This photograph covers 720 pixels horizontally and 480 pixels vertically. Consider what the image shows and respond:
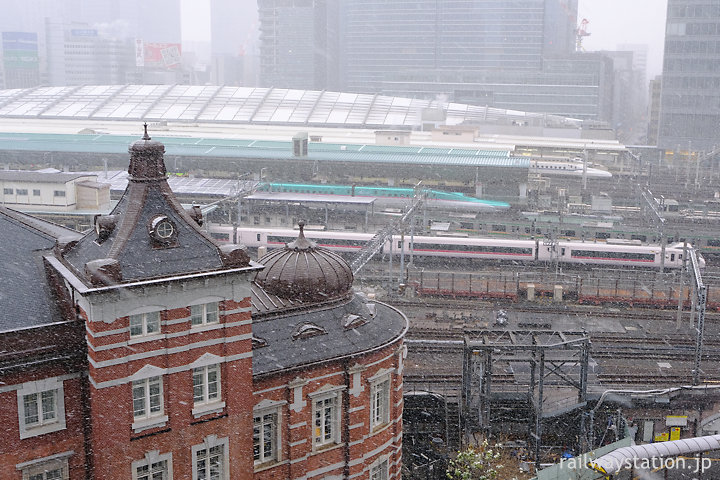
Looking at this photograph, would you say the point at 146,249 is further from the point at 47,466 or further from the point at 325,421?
the point at 325,421

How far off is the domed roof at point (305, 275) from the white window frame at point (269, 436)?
3.63 meters

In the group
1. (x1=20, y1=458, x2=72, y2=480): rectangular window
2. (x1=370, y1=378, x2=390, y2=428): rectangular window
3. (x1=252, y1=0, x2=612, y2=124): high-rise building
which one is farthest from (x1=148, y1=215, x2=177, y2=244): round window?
(x1=252, y1=0, x2=612, y2=124): high-rise building

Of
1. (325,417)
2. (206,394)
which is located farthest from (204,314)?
(325,417)

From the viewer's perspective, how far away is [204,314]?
63.8ft

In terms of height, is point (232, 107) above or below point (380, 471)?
above

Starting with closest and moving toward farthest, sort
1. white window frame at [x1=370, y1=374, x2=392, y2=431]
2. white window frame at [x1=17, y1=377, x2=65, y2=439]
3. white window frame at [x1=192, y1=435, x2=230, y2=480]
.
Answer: white window frame at [x1=17, y1=377, x2=65, y2=439] < white window frame at [x1=192, y1=435, x2=230, y2=480] < white window frame at [x1=370, y1=374, x2=392, y2=431]

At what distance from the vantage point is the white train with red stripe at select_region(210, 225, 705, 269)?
55.3 meters

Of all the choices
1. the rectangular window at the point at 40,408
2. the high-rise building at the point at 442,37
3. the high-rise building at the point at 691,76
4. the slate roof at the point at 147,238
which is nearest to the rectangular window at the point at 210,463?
the rectangular window at the point at 40,408

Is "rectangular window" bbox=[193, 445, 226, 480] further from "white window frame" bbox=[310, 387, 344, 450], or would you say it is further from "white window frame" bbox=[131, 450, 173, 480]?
"white window frame" bbox=[310, 387, 344, 450]

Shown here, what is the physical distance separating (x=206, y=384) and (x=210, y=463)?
7.11 feet

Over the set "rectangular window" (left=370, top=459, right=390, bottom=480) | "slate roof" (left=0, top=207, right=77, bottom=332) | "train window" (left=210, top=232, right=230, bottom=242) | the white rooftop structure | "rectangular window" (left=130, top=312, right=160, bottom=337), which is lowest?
"rectangular window" (left=370, top=459, right=390, bottom=480)

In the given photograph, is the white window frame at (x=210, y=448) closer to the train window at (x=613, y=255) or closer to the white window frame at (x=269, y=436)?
the white window frame at (x=269, y=436)

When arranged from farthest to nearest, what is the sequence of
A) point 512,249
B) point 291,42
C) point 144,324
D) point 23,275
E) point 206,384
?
point 291,42 < point 512,249 < point 23,275 < point 206,384 < point 144,324

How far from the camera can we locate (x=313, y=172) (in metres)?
85.1
